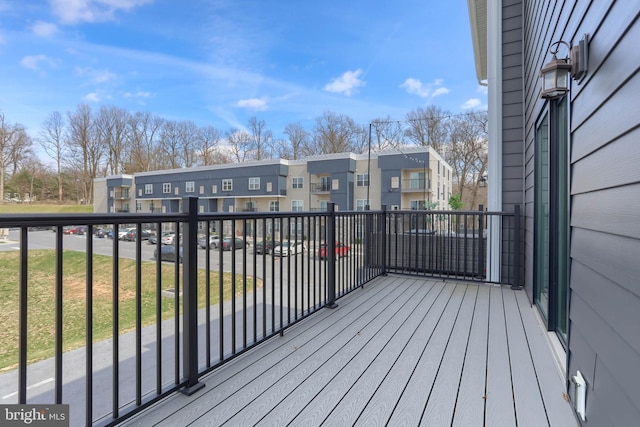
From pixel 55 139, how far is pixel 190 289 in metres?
38.2

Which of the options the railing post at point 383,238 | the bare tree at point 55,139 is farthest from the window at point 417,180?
the bare tree at point 55,139

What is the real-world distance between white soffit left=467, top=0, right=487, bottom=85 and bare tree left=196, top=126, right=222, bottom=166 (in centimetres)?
3105

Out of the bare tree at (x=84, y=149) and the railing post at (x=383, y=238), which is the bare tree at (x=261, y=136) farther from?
the railing post at (x=383, y=238)

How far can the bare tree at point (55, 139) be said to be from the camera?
30.0 m

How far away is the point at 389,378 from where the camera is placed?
5.73ft

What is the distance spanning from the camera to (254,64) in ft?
93.7

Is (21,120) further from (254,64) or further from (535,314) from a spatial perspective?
(535,314)

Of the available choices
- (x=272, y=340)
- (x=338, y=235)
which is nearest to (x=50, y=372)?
(x=272, y=340)

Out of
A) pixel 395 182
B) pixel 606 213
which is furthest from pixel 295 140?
pixel 606 213

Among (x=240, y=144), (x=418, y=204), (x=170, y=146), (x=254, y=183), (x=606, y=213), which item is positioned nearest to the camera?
(x=606, y=213)

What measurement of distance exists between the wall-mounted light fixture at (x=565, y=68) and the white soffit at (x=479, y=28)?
4.10 m

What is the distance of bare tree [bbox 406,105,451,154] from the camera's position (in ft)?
80.7

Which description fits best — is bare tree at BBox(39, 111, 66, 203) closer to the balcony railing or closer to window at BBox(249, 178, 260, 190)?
window at BBox(249, 178, 260, 190)

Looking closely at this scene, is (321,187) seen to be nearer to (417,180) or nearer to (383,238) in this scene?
(417,180)
